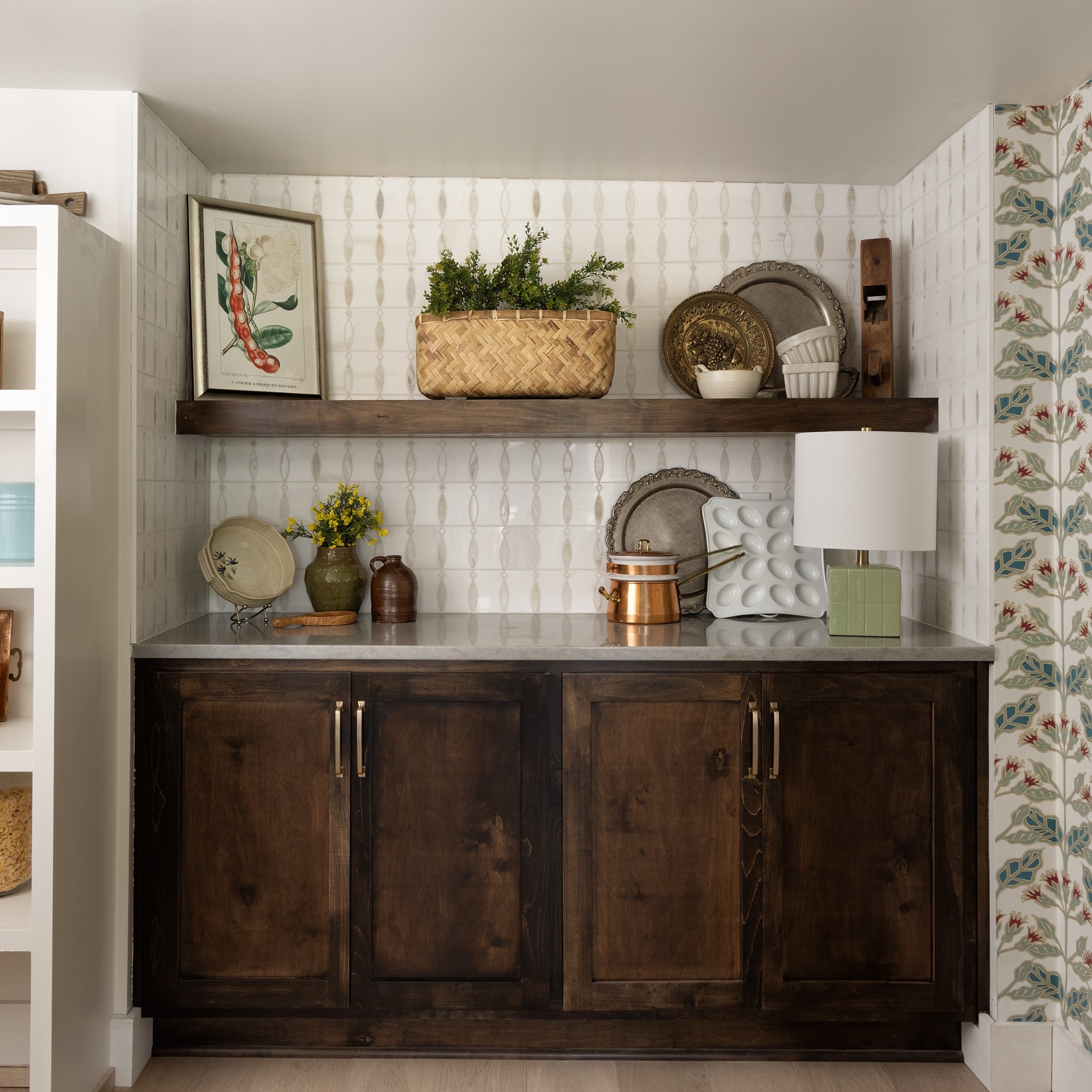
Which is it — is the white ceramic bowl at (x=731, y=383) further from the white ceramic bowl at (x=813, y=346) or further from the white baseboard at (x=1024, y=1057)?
the white baseboard at (x=1024, y=1057)

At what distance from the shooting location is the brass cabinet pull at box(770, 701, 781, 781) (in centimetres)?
232

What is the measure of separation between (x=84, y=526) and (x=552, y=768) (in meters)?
1.26

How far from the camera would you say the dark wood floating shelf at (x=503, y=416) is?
2.52m

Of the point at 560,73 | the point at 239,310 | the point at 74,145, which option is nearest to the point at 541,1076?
the point at 239,310

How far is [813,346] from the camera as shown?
269 centimetres

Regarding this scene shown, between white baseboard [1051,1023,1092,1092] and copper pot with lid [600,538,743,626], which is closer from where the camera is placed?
white baseboard [1051,1023,1092,1092]

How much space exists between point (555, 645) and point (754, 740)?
552mm

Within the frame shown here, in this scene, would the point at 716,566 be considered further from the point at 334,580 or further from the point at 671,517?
the point at 334,580

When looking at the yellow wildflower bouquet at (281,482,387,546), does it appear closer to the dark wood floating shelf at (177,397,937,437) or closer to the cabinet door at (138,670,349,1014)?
the dark wood floating shelf at (177,397,937,437)

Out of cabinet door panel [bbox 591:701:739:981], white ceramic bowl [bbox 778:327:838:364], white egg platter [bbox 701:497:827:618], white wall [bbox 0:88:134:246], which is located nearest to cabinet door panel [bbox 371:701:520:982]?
cabinet door panel [bbox 591:701:739:981]

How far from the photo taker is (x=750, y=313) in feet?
9.58

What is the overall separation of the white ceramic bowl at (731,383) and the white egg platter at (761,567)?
15.7 inches

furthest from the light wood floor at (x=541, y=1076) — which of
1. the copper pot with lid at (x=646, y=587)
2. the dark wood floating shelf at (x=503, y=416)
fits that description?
the dark wood floating shelf at (x=503, y=416)

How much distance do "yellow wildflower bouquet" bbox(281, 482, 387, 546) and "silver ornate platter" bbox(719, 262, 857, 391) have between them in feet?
4.33
